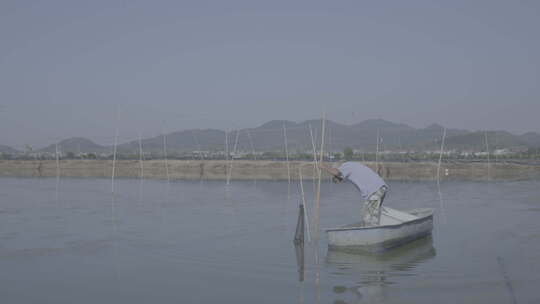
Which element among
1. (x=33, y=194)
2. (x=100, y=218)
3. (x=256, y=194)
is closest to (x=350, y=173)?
(x=100, y=218)

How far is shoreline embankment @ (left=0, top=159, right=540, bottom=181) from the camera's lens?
174ft

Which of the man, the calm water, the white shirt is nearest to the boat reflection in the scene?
the calm water

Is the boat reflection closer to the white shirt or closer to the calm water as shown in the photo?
the calm water

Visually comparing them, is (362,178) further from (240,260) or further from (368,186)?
(240,260)

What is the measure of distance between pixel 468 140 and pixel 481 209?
132m

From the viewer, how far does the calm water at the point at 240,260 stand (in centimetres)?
954

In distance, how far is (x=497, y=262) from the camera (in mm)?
12070

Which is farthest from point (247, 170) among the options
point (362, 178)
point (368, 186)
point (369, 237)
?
point (369, 237)

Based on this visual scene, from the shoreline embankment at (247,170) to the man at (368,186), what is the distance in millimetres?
34914

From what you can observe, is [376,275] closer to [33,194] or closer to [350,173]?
[350,173]

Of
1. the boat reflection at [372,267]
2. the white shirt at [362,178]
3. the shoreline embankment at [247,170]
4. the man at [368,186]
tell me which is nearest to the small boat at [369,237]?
the boat reflection at [372,267]

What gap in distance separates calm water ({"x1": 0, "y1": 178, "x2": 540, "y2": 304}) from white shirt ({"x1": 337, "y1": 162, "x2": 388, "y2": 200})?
4.69ft

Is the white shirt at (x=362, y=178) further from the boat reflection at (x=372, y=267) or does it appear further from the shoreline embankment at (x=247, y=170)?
the shoreline embankment at (x=247, y=170)

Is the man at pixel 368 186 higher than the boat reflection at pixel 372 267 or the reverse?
higher
